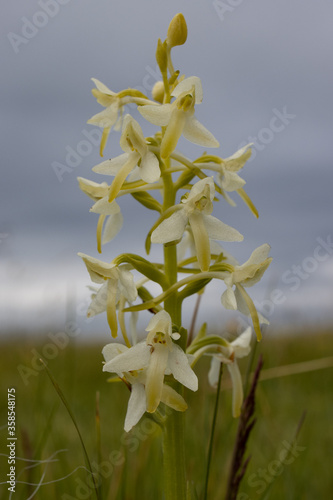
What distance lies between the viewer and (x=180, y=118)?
102 inches

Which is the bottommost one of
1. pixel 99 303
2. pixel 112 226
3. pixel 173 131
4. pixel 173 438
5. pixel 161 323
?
pixel 173 438

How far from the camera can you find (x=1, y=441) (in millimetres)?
4340

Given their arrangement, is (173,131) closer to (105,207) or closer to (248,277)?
(105,207)

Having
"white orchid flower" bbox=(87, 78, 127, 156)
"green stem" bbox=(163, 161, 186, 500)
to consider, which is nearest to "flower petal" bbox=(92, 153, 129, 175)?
"white orchid flower" bbox=(87, 78, 127, 156)

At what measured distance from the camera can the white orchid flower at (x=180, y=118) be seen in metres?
2.53

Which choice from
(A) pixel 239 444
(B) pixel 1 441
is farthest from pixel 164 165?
(B) pixel 1 441

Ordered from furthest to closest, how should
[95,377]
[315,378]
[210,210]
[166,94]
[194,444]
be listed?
[95,377] < [315,378] < [194,444] < [166,94] < [210,210]

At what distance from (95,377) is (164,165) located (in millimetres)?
4775

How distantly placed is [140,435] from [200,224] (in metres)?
1.48

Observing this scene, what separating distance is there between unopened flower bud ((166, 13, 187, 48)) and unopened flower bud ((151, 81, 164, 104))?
197 mm

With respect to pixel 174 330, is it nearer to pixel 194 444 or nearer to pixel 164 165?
pixel 164 165

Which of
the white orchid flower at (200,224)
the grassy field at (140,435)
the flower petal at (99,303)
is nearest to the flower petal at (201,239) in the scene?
the white orchid flower at (200,224)

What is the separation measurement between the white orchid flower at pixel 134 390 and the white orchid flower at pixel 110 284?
0.43 feet

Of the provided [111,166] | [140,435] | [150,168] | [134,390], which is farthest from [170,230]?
[140,435]
